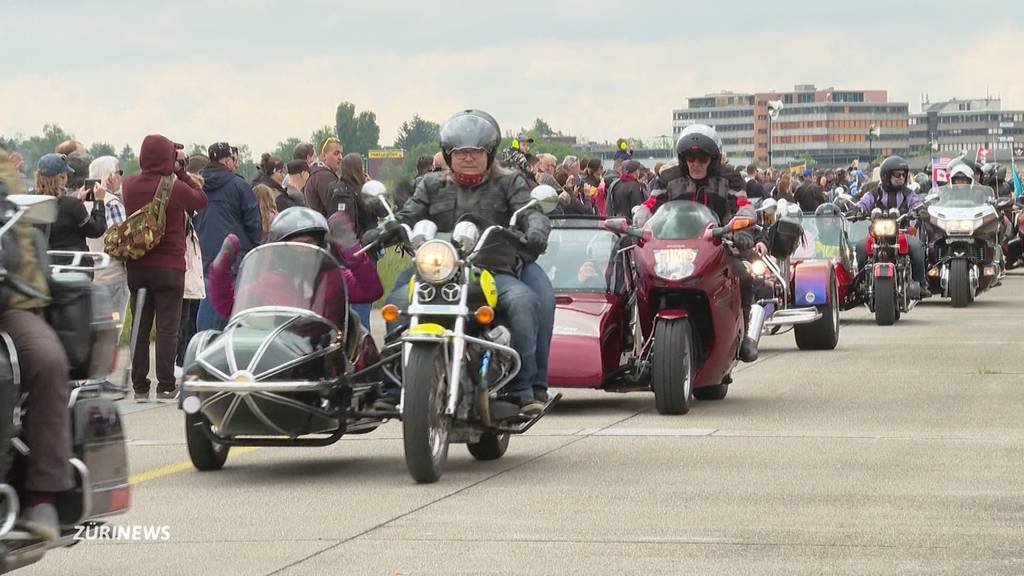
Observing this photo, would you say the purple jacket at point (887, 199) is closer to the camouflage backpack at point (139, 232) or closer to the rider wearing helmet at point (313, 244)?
the camouflage backpack at point (139, 232)

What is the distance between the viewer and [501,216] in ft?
37.1

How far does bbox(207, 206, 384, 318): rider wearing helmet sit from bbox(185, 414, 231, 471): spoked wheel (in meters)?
0.73

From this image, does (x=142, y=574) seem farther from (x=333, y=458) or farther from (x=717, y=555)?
(x=333, y=458)

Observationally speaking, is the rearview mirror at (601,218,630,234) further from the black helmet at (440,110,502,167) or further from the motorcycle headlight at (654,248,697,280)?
the black helmet at (440,110,502,167)

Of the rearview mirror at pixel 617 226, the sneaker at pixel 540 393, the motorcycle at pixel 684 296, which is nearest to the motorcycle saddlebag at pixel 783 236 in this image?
the motorcycle at pixel 684 296

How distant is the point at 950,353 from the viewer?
20.0 meters

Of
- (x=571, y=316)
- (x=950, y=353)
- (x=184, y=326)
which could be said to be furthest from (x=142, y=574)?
(x=950, y=353)

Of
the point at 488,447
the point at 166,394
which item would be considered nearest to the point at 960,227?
the point at 166,394

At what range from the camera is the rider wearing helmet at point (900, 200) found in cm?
2623

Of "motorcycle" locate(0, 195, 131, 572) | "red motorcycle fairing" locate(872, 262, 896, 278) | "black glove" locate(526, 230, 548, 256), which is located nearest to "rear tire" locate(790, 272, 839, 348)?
"red motorcycle fairing" locate(872, 262, 896, 278)

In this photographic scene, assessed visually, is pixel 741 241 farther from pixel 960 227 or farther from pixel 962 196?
pixel 962 196

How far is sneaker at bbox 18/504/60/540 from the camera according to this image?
6688 millimetres

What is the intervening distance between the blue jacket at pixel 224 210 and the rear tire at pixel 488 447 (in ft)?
20.4

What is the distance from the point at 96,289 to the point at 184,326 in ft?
34.2
